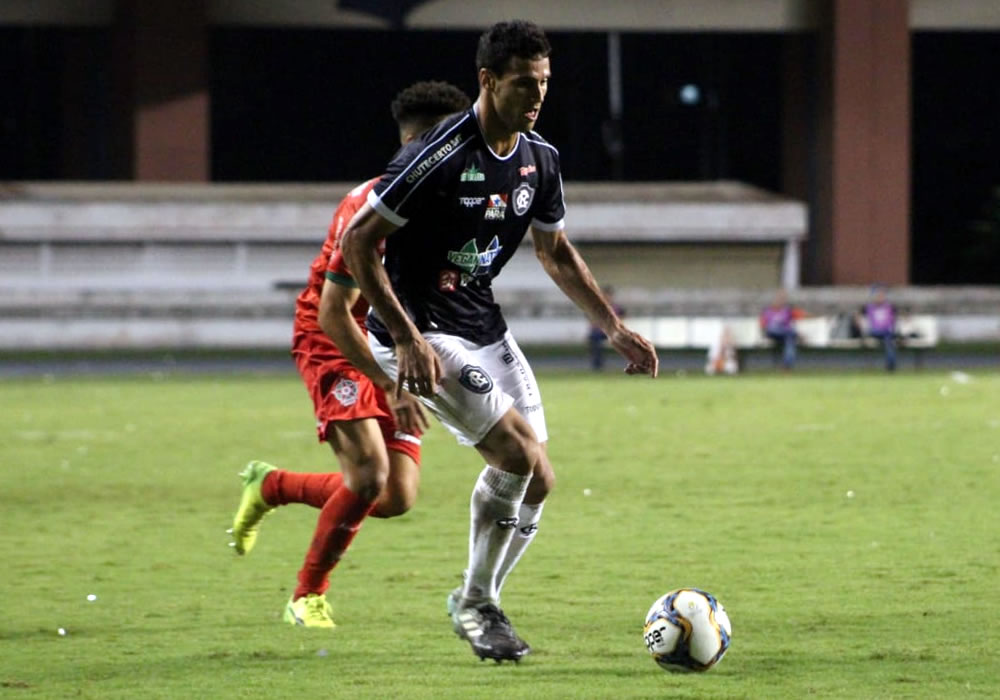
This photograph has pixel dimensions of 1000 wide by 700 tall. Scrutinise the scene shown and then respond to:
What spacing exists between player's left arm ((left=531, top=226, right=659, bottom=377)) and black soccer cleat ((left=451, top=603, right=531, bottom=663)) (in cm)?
105

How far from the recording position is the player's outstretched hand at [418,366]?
6.48 meters

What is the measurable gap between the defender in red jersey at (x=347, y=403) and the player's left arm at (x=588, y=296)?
0.70m

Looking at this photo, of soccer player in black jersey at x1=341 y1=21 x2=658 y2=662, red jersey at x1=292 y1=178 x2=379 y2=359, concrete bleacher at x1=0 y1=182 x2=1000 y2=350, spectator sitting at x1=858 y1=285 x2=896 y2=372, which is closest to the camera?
soccer player in black jersey at x1=341 y1=21 x2=658 y2=662

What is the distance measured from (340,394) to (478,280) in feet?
3.63

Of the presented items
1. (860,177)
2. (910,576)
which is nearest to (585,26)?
(860,177)

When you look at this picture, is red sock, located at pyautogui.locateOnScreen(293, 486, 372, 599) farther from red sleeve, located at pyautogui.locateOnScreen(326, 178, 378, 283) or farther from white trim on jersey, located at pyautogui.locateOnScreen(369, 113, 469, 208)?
white trim on jersey, located at pyautogui.locateOnScreen(369, 113, 469, 208)

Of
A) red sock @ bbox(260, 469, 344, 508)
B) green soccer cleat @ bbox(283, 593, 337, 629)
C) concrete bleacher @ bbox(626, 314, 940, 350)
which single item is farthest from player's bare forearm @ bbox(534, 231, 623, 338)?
concrete bleacher @ bbox(626, 314, 940, 350)

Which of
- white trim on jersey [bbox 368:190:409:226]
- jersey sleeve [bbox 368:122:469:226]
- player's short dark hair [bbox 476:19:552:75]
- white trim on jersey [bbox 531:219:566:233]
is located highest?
player's short dark hair [bbox 476:19:552:75]

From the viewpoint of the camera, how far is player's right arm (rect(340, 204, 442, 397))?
6484mm

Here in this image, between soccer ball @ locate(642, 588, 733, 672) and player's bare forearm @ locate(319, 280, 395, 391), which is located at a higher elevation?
player's bare forearm @ locate(319, 280, 395, 391)

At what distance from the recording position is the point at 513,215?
6828 millimetres

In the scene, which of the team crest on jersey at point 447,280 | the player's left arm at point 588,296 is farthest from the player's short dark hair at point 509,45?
the player's left arm at point 588,296

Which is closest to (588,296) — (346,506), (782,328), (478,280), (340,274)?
(478,280)

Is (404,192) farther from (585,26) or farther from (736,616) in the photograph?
(585,26)
